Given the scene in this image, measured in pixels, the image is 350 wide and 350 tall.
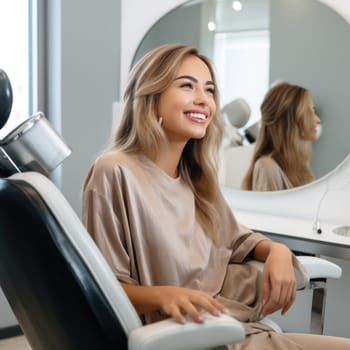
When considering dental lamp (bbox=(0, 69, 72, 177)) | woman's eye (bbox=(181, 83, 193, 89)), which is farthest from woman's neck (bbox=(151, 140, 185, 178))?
dental lamp (bbox=(0, 69, 72, 177))

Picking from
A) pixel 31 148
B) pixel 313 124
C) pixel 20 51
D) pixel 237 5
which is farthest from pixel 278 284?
pixel 20 51

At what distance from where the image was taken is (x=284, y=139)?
82.6 inches

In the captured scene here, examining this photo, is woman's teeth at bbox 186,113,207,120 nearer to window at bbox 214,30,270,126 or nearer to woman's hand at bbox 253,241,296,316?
woman's hand at bbox 253,241,296,316

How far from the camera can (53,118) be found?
98.9 inches

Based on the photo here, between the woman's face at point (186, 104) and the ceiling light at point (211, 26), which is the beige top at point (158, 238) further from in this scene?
the ceiling light at point (211, 26)

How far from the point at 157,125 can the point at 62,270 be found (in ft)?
1.51

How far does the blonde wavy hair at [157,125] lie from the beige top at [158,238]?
Result: 38 mm

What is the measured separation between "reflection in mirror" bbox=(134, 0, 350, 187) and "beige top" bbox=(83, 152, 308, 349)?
34.6 inches

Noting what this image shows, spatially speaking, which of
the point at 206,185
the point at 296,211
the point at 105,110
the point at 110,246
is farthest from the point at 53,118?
the point at 110,246

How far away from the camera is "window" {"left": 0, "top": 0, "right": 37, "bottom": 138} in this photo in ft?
8.13

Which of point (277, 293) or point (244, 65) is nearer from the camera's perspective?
point (277, 293)

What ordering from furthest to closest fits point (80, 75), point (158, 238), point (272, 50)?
point (80, 75) → point (272, 50) → point (158, 238)

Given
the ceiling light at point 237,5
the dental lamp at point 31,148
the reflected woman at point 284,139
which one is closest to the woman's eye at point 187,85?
the dental lamp at point 31,148

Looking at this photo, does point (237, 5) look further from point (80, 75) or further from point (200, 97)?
point (200, 97)
